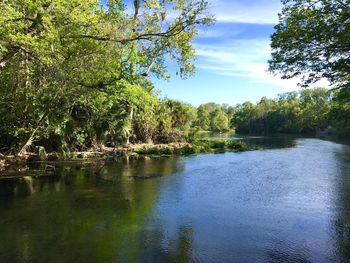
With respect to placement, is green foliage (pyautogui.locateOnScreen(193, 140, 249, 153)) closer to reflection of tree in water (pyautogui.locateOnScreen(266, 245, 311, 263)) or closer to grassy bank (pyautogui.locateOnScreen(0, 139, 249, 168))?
grassy bank (pyautogui.locateOnScreen(0, 139, 249, 168))

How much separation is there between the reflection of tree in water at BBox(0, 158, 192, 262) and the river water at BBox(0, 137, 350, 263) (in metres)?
0.03

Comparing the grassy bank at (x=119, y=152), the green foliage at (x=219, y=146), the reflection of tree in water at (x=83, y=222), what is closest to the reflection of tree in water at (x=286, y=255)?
the reflection of tree in water at (x=83, y=222)

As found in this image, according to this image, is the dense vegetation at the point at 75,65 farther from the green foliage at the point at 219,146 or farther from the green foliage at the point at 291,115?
the green foliage at the point at 291,115

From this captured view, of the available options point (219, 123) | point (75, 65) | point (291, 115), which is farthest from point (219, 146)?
point (219, 123)

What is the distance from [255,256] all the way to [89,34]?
12.8m

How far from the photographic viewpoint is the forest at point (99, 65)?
13500 millimetres

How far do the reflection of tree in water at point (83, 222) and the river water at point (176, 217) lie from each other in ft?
0.09

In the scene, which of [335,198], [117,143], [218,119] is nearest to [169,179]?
[335,198]

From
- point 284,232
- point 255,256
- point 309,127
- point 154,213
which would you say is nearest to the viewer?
point 255,256

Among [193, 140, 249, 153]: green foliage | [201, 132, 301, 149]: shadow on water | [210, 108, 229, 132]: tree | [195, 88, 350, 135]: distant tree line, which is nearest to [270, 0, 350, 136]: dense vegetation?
[193, 140, 249, 153]: green foliage

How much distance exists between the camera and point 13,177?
773 inches

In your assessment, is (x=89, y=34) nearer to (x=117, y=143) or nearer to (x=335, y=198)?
(x=335, y=198)

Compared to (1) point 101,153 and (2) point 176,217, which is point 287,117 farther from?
(2) point 176,217

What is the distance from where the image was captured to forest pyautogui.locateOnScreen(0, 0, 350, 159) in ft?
44.3
